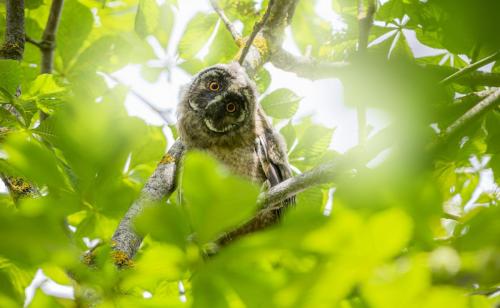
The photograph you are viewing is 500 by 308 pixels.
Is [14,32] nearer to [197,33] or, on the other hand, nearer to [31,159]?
[197,33]

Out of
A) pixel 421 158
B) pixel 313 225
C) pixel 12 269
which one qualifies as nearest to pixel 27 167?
pixel 313 225

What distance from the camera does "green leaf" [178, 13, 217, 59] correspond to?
3.55m

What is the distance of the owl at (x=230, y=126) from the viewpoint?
404 centimetres

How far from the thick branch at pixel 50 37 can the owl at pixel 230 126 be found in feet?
3.78

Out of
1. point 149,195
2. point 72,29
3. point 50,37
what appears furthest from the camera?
point 72,29

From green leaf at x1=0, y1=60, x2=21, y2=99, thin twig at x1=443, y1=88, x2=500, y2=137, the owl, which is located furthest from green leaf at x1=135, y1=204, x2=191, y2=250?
the owl

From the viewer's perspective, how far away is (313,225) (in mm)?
563

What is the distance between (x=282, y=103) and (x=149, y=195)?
1169 millimetres

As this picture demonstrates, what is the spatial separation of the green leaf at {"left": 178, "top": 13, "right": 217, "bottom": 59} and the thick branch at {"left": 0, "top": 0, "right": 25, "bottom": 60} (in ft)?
3.51

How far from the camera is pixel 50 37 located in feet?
10.7

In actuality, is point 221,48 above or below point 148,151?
above

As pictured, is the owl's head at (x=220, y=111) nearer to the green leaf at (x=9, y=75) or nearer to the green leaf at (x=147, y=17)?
the green leaf at (x=147, y=17)

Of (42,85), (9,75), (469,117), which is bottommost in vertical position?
(469,117)

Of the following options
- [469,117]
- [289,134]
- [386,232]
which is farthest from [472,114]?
[289,134]
